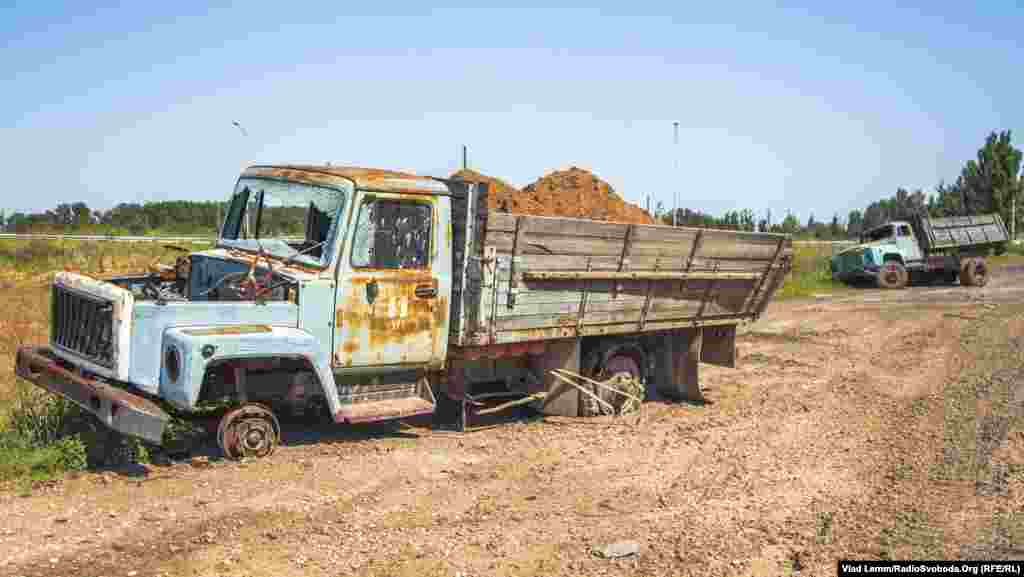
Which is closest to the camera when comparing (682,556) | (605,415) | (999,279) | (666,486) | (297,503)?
(682,556)

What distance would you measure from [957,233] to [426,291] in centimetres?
2414

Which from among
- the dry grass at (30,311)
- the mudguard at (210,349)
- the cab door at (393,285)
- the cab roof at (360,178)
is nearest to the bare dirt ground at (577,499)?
the dry grass at (30,311)

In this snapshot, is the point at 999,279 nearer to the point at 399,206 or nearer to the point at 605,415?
the point at 605,415

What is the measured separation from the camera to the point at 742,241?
982 cm

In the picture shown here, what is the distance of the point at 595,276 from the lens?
27.2ft

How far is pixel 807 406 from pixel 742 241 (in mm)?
1935

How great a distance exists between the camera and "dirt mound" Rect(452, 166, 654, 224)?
30.7 feet

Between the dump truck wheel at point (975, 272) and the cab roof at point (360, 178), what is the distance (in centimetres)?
2328

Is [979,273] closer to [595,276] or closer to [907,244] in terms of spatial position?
[907,244]

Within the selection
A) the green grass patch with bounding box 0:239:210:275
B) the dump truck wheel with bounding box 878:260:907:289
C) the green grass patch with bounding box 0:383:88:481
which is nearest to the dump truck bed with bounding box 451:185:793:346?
the green grass patch with bounding box 0:383:88:481

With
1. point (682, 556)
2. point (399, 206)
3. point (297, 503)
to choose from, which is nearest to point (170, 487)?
point (297, 503)

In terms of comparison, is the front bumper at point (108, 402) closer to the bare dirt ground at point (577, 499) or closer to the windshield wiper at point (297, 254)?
the bare dirt ground at point (577, 499)

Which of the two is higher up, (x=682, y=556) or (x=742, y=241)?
(x=742, y=241)

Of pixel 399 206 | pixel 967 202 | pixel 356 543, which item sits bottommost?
pixel 356 543
